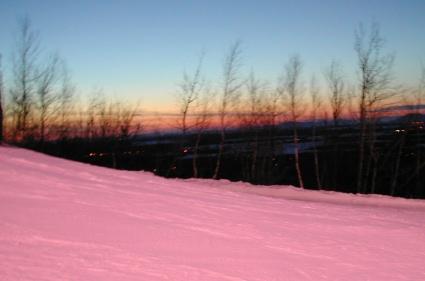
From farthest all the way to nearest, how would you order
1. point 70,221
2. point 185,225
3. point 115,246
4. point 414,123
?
point 414,123, point 185,225, point 70,221, point 115,246

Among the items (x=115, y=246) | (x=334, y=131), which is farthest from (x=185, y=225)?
(x=334, y=131)

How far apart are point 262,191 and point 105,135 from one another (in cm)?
4597

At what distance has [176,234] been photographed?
22.7 ft

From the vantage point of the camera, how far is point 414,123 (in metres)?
34.9

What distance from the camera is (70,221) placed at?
675 cm

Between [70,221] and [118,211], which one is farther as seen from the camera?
[118,211]

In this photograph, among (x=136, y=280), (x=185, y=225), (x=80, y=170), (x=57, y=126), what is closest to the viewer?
(x=136, y=280)

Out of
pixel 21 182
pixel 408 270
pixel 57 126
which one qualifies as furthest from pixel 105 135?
pixel 408 270

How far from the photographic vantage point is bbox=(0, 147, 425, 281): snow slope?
5.33 metres

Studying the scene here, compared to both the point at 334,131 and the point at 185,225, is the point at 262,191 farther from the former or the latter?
the point at 334,131

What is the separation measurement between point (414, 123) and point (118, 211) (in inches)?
1288

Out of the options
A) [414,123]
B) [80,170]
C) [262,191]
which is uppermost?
[414,123]

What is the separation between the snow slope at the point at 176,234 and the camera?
5.33 m

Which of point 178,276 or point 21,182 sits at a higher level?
point 21,182
